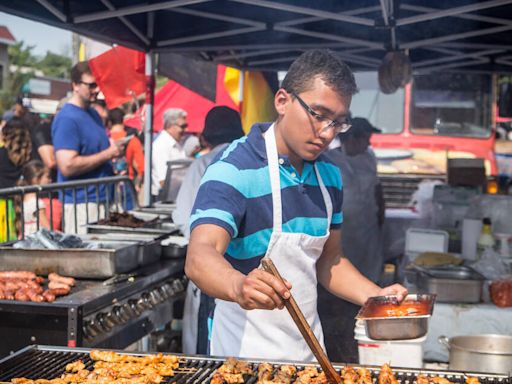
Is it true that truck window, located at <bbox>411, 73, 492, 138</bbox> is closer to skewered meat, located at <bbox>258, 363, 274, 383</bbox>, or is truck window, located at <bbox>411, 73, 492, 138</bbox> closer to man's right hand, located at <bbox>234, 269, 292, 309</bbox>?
skewered meat, located at <bbox>258, 363, 274, 383</bbox>

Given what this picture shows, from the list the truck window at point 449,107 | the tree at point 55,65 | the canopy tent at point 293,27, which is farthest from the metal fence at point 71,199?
the tree at point 55,65

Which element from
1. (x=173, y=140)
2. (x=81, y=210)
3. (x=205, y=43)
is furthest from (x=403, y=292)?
(x=173, y=140)

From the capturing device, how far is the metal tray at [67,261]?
404 cm

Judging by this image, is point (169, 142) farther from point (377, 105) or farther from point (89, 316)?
point (89, 316)

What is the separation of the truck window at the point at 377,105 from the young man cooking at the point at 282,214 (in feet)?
24.2

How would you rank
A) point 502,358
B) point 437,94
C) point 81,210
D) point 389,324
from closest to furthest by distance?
point 389,324, point 502,358, point 81,210, point 437,94

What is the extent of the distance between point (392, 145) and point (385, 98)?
77 cm

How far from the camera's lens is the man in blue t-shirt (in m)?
5.71

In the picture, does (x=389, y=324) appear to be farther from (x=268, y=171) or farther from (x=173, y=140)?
(x=173, y=140)

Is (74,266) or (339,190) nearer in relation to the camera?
(339,190)

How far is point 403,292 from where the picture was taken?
265 cm

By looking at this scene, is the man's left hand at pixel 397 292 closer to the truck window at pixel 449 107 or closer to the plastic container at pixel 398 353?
the plastic container at pixel 398 353

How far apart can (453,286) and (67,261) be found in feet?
7.95

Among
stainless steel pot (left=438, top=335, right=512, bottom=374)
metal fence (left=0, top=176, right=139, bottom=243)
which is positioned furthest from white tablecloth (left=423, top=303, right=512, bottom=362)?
metal fence (left=0, top=176, right=139, bottom=243)
